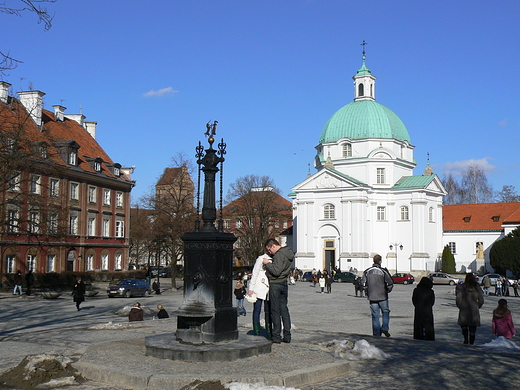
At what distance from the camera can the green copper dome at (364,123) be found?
235 ft

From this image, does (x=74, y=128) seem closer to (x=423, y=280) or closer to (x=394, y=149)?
(x=394, y=149)

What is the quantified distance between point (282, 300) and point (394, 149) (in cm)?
6336

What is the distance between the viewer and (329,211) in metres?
68.9

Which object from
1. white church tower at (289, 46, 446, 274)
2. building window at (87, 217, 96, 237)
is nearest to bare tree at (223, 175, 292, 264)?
white church tower at (289, 46, 446, 274)

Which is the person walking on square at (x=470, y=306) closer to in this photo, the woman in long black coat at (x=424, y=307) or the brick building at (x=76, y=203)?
the woman in long black coat at (x=424, y=307)

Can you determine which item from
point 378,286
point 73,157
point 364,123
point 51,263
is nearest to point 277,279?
point 378,286

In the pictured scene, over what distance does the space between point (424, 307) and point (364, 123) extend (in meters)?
61.1

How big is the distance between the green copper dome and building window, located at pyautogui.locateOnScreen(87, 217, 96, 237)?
1338 inches

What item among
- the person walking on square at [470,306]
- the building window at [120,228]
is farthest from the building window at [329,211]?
the person walking on square at [470,306]

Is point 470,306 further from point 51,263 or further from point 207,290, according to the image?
point 51,263

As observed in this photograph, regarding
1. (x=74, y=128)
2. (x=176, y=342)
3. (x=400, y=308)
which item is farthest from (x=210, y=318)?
(x=74, y=128)

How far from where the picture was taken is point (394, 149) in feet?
236

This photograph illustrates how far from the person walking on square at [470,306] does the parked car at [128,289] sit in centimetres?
2543

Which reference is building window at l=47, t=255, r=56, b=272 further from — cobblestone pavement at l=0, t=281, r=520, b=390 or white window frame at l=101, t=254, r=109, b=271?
cobblestone pavement at l=0, t=281, r=520, b=390
